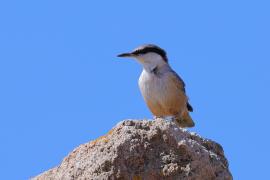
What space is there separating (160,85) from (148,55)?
2.23ft

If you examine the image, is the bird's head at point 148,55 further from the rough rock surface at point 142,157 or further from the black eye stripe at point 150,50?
the rough rock surface at point 142,157

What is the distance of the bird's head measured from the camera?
42.1ft

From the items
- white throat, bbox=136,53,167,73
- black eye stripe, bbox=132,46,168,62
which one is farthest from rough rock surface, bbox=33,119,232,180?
black eye stripe, bbox=132,46,168,62

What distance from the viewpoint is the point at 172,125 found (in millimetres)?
7113

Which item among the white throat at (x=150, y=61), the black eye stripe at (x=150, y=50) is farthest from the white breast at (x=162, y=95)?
the black eye stripe at (x=150, y=50)

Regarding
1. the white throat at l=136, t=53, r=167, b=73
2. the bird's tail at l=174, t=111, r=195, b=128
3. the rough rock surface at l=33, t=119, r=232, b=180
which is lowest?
the rough rock surface at l=33, t=119, r=232, b=180

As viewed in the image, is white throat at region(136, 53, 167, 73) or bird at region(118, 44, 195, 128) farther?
white throat at region(136, 53, 167, 73)

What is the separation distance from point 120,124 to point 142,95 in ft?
19.1

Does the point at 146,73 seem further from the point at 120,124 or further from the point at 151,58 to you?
the point at 120,124

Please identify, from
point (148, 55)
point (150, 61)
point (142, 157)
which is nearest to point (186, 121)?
point (150, 61)

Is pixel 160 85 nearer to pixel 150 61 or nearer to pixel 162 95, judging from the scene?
pixel 162 95

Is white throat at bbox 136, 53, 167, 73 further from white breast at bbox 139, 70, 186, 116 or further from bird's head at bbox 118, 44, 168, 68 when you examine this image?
white breast at bbox 139, 70, 186, 116

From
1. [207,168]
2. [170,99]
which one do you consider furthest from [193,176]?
[170,99]

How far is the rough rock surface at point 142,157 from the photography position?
662cm
